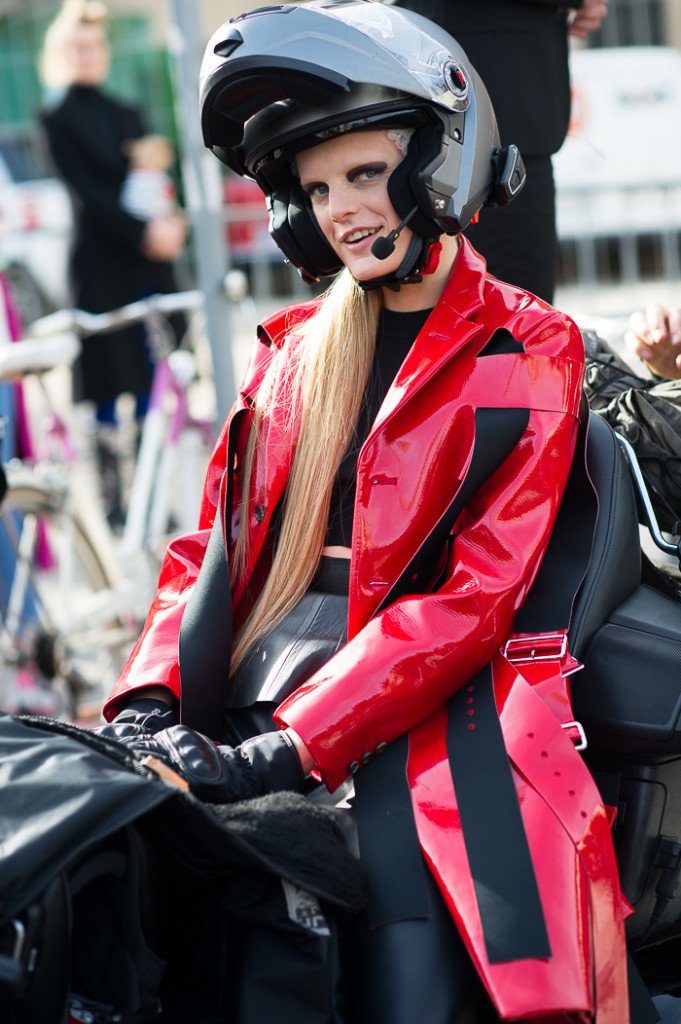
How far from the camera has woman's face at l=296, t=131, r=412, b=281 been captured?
2.07 metres

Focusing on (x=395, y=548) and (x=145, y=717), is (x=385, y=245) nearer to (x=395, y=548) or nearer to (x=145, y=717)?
(x=395, y=548)

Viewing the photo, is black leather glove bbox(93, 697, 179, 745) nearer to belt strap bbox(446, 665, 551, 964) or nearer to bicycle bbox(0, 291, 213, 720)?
belt strap bbox(446, 665, 551, 964)

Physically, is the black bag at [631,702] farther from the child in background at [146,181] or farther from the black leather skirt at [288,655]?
the child in background at [146,181]

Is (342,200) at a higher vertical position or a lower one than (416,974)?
higher

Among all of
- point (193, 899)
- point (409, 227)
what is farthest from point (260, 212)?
point (193, 899)

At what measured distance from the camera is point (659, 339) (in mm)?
2594

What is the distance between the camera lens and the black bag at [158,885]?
4.72ft

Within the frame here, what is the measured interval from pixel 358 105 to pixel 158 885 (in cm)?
125

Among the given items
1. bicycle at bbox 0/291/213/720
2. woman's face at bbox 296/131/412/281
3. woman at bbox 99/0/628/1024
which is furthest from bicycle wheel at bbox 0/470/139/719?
woman's face at bbox 296/131/412/281

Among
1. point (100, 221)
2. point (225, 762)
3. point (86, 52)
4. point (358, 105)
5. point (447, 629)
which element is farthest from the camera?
point (100, 221)

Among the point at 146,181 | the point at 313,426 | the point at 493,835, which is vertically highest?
the point at 146,181

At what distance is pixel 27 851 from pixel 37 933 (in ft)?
0.30

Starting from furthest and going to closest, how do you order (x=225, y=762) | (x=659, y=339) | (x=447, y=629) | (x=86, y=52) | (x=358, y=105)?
(x=86, y=52)
(x=659, y=339)
(x=358, y=105)
(x=447, y=629)
(x=225, y=762)

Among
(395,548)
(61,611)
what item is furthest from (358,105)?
(61,611)
